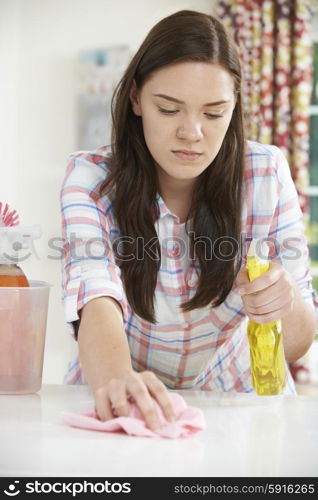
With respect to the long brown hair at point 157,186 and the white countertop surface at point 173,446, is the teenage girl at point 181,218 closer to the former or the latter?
the long brown hair at point 157,186

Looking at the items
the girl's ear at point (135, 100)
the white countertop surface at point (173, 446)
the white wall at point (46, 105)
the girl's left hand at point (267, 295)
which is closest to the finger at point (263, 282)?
the girl's left hand at point (267, 295)

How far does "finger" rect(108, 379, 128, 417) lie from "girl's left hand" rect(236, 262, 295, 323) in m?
0.28

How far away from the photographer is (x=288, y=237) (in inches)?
55.8

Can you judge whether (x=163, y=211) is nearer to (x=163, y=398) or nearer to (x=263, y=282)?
(x=263, y=282)

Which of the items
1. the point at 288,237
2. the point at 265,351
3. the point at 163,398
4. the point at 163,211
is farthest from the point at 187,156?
the point at 163,398

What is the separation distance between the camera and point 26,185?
4.54 meters

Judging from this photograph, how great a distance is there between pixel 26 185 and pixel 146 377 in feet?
12.3

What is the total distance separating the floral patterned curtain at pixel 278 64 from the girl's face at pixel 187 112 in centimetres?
332

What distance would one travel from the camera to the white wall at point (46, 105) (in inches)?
177

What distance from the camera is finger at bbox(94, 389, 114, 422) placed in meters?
0.92

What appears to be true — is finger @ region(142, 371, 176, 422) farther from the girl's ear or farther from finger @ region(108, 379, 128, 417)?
the girl's ear

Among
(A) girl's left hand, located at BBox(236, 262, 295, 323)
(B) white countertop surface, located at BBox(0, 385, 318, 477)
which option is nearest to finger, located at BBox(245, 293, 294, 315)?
(A) girl's left hand, located at BBox(236, 262, 295, 323)

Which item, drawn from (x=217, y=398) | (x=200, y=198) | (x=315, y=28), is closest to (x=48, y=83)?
(x=315, y=28)

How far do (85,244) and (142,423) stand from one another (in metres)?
0.44
